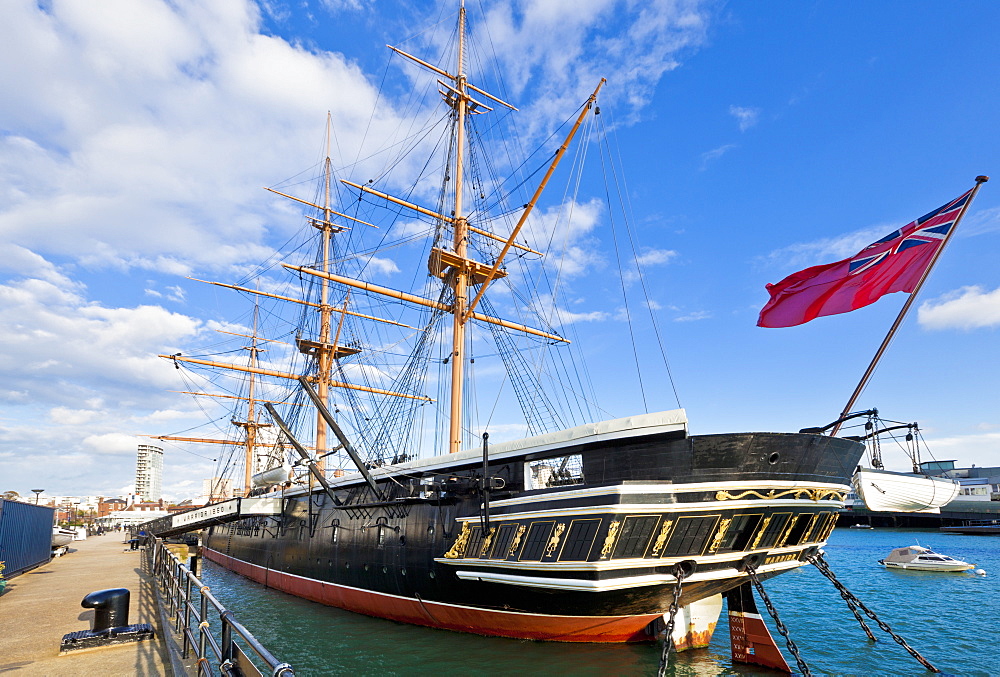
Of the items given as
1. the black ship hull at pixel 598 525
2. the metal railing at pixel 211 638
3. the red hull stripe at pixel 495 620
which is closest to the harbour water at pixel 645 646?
the red hull stripe at pixel 495 620

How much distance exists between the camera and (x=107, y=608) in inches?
392

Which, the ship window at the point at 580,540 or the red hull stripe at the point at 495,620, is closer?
the ship window at the point at 580,540

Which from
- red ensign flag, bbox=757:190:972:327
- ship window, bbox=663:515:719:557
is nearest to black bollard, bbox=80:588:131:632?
ship window, bbox=663:515:719:557

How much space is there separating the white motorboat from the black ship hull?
82.0ft

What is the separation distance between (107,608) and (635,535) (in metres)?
9.44

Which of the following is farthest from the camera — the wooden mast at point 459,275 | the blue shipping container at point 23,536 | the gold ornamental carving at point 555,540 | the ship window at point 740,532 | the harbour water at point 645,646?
the wooden mast at point 459,275

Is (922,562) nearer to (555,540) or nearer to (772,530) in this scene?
(772,530)

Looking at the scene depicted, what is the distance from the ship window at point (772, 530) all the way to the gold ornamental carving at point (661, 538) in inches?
91.5

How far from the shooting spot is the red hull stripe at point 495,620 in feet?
42.2

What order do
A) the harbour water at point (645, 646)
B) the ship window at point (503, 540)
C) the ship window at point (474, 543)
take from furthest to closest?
the ship window at point (474, 543)
the harbour water at point (645, 646)
the ship window at point (503, 540)

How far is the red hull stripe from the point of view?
42.2 ft

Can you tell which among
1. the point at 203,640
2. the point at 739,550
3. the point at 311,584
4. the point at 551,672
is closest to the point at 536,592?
the point at 551,672

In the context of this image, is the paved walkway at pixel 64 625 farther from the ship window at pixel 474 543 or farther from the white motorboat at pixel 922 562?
the white motorboat at pixel 922 562

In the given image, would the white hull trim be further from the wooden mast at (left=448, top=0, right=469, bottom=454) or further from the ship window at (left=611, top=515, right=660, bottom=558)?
the wooden mast at (left=448, top=0, right=469, bottom=454)
